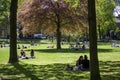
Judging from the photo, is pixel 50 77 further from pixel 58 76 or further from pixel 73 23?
pixel 73 23

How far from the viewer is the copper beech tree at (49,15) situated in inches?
2127

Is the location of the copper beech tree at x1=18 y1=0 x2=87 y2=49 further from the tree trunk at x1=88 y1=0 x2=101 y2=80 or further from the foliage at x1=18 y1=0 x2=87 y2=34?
the tree trunk at x1=88 y1=0 x2=101 y2=80

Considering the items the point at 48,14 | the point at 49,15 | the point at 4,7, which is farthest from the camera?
the point at 49,15

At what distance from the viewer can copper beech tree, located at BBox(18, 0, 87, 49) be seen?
5403 centimetres

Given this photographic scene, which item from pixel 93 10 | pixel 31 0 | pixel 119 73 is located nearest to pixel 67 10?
pixel 31 0

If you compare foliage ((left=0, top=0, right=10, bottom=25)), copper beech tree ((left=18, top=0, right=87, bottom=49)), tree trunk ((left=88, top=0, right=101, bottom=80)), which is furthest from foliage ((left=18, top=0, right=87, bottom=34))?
tree trunk ((left=88, top=0, right=101, bottom=80))

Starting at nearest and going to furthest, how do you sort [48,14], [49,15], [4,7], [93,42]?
[93,42]
[4,7]
[48,14]
[49,15]

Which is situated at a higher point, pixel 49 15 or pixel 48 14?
pixel 48 14

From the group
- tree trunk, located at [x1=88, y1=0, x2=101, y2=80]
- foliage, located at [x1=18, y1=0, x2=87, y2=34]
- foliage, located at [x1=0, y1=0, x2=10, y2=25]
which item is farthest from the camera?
foliage, located at [x1=18, y1=0, x2=87, y2=34]

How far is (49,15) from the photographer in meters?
54.9

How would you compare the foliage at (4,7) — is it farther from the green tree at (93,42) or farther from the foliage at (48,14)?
the green tree at (93,42)

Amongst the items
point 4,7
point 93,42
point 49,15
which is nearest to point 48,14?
point 49,15

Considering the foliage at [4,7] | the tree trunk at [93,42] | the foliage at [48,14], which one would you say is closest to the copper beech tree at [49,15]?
the foliage at [48,14]

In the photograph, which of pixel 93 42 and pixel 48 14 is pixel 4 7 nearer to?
pixel 48 14
